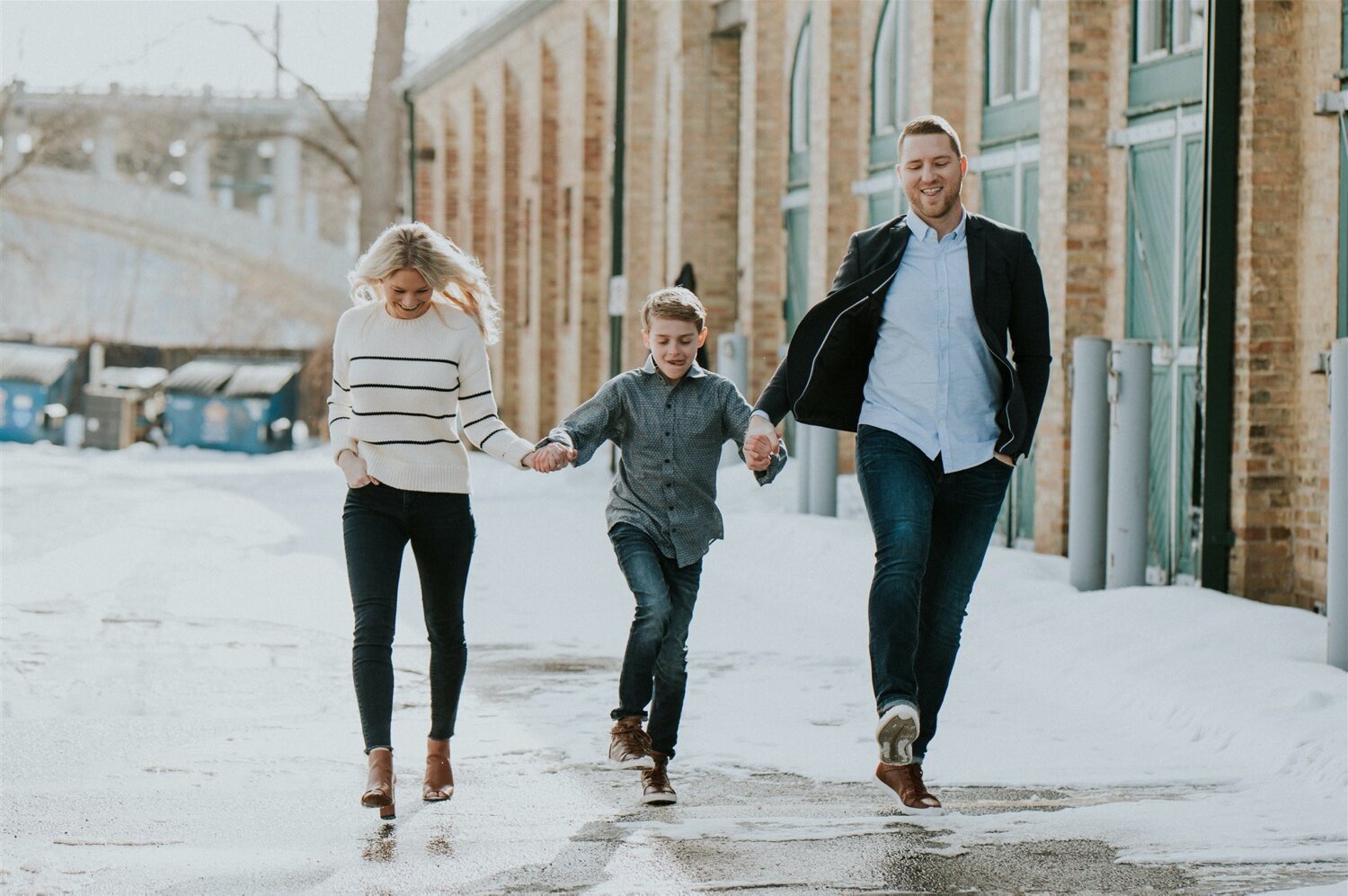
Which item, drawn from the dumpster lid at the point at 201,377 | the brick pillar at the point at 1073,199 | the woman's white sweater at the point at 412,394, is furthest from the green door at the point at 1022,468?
the dumpster lid at the point at 201,377

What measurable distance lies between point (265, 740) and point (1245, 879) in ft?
11.7

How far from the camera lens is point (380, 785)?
19.6 feet

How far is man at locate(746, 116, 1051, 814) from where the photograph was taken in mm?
5910

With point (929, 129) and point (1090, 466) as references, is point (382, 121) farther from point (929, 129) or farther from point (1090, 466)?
point (929, 129)

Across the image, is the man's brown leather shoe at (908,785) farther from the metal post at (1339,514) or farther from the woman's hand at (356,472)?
the metal post at (1339,514)

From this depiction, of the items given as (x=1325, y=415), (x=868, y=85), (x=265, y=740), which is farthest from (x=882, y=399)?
(x=868, y=85)

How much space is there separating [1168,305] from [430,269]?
723 centimetres

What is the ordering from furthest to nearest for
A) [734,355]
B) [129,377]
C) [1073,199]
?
1. [129,377]
2. [734,355]
3. [1073,199]

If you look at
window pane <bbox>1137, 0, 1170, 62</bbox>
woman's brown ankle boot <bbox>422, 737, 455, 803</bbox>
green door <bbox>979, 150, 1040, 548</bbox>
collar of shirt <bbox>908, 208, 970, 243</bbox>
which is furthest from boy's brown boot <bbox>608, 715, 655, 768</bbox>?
green door <bbox>979, 150, 1040, 548</bbox>

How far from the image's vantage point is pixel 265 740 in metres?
7.42

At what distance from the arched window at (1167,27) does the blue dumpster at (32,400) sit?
955 inches

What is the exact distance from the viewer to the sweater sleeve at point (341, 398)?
245 inches

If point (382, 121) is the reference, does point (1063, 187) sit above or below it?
below

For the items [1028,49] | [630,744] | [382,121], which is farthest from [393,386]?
[382,121]
